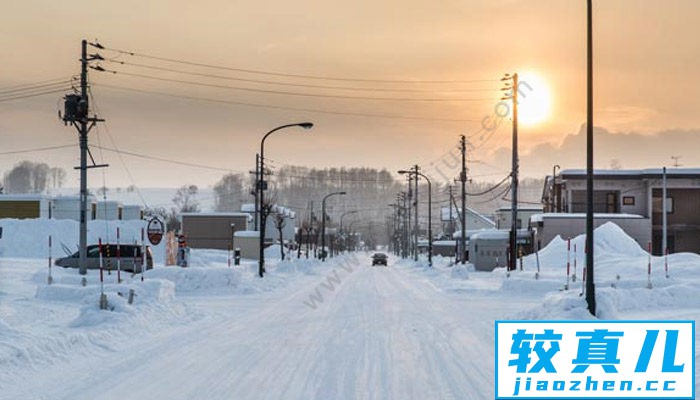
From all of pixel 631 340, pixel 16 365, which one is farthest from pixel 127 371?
pixel 631 340

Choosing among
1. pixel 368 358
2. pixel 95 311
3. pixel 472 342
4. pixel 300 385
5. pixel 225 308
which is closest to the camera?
pixel 300 385

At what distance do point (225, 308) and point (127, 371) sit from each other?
12803 millimetres

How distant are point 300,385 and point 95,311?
8536mm

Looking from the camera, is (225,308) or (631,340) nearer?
(631,340)

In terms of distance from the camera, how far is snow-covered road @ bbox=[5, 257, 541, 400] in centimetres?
1079

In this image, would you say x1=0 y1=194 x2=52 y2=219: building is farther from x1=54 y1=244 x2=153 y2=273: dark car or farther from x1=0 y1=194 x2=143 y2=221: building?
x1=54 y1=244 x2=153 y2=273: dark car

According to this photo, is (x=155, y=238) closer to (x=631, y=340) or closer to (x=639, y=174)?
(x=631, y=340)

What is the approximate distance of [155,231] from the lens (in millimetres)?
29406

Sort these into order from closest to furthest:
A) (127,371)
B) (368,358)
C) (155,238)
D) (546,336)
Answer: (546,336) < (127,371) < (368,358) < (155,238)

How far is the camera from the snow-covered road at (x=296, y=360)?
35.4ft

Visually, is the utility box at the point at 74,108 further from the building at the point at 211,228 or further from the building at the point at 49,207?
the building at the point at 211,228

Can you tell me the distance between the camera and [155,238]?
29.1 m

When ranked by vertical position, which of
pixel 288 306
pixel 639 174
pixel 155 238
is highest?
pixel 639 174

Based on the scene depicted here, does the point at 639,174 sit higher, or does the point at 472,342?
the point at 639,174
